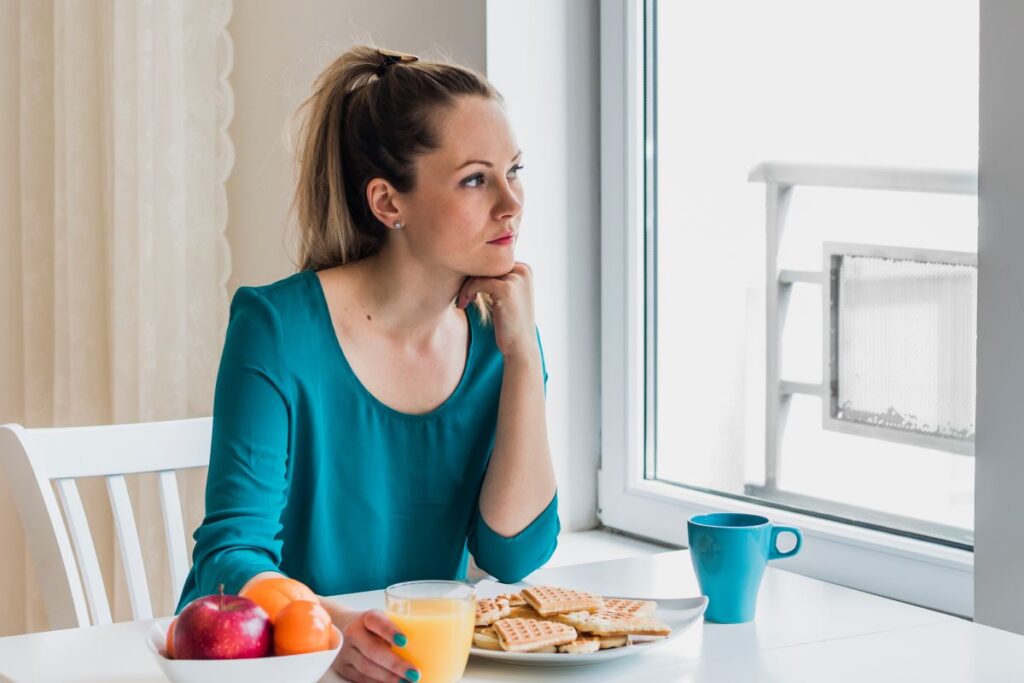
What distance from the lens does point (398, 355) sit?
1.41 m

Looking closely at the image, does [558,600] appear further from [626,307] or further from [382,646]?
[626,307]

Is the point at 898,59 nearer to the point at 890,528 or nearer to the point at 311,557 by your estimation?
the point at 890,528

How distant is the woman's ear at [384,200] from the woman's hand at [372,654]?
550 millimetres

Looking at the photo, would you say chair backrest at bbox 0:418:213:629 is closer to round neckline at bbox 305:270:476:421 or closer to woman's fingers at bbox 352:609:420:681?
round neckline at bbox 305:270:476:421

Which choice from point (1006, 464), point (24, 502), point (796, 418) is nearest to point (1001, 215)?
point (1006, 464)

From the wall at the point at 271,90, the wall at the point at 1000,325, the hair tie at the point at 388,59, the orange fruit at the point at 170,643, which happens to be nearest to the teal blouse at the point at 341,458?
the hair tie at the point at 388,59

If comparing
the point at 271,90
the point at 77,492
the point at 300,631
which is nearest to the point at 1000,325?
the point at 300,631

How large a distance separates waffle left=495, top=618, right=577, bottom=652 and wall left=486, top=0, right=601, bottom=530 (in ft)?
3.29

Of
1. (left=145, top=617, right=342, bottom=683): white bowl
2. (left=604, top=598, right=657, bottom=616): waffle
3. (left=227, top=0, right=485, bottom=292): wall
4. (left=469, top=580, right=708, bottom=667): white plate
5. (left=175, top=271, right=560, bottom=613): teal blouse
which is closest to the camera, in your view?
(left=145, top=617, right=342, bottom=683): white bowl

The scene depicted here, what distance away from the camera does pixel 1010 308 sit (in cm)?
130

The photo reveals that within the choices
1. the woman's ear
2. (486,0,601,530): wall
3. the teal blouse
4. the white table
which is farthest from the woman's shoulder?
(486,0,601,530): wall

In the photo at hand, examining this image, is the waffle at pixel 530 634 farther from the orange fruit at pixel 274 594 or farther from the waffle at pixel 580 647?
the orange fruit at pixel 274 594

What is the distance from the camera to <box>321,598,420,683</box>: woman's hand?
932mm

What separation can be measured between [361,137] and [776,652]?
0.70 metres
